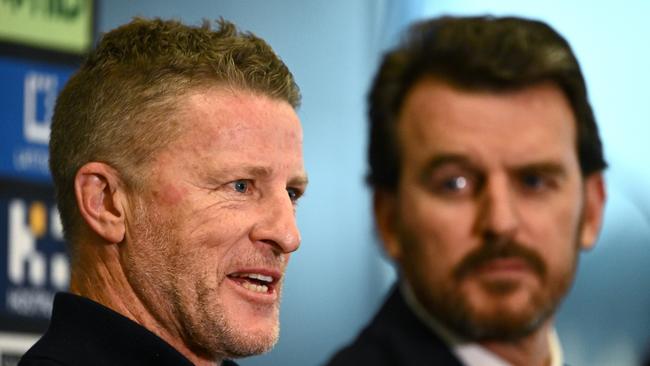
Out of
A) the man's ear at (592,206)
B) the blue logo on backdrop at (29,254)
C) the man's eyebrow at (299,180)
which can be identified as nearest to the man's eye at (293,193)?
the man's eyebrow at (299,180)

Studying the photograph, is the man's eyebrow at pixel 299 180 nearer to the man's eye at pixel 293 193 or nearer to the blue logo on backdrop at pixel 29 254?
the man's eye at pixel 293 193

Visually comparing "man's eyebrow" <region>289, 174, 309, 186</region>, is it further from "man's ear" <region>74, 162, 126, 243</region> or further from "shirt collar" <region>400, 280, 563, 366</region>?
"shirt collar" <region>400, 280, 563, 366</region>

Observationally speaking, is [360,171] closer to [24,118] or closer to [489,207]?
[24,118]

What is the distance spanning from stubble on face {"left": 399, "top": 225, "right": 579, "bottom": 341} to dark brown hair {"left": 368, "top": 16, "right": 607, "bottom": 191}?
169mm

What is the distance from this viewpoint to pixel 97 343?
145cm

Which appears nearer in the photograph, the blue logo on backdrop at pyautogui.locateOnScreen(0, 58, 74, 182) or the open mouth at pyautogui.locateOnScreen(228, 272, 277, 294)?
the open mouth at pyautogui.locateOnScreen(228, 272, 277, 294)

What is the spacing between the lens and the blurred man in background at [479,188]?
1780 millimetres

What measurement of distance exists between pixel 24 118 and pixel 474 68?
95 centimetres

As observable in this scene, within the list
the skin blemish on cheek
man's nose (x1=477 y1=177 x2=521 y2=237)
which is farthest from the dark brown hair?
the skin blemish on cheek

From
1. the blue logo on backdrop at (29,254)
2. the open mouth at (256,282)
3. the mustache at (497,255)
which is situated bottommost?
the blue logo on backdrop at (29,254)

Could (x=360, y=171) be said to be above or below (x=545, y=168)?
below

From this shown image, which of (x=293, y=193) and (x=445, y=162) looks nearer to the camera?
(x=293, y=193)

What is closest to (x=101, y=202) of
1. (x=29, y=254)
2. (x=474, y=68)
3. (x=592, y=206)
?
(x=474, y=68)

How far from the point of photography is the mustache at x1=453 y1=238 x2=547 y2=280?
1766 mm
